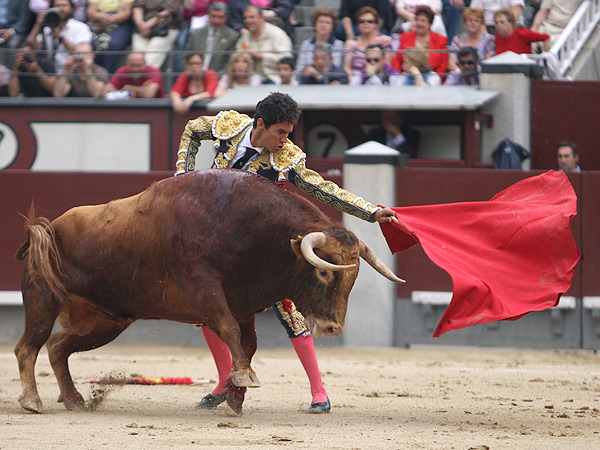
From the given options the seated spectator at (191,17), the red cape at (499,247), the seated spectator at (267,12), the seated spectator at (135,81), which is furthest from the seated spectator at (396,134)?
the red cape at (499,247)

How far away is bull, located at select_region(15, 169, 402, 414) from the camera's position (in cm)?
433

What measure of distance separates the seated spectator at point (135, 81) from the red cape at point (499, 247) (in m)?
4.83

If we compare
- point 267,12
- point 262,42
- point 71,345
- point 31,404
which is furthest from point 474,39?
point 31,404

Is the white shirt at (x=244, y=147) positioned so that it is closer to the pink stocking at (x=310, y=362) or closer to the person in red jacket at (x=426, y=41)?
the pink stocking at (x=310, y=362)

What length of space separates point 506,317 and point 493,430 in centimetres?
47

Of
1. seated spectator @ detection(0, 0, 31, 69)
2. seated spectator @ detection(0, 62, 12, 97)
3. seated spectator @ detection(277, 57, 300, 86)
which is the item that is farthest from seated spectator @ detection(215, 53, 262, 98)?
seated spectator @ detection(0, 0, 31, 69)

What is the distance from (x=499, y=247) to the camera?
4797 millimetres

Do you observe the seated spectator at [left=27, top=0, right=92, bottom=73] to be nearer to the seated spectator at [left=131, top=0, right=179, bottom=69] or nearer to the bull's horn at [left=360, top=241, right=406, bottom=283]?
the seated spectator at [left=131, top=0, right=179, bottom=69]

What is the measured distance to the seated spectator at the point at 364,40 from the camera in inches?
351

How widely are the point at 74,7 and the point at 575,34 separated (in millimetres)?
4609

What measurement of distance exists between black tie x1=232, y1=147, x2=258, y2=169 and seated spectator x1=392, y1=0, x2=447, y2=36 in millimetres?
4555

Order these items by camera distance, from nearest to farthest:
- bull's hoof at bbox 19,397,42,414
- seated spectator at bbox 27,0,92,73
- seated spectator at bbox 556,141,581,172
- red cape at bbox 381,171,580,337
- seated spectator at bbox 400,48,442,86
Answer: red cape at bbox 381,171,580,337
bull's hoof at bbox 19,397,42,414
seated spectator at bbox 556,141,581,172
seated spectator at bbox 400,48,442,86
seated spectator at bbox 27,0,92,73

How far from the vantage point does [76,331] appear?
489cm

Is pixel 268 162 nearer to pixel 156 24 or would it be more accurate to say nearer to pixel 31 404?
pixel 31 404
